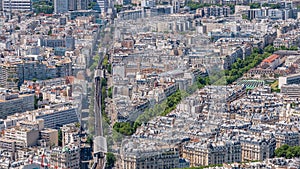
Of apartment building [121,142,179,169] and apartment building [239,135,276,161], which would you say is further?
apartment building [239,135,276,161]

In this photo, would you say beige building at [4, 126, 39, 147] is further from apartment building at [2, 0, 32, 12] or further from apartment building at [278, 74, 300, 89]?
apartment building at [2, 0, 32, 12]

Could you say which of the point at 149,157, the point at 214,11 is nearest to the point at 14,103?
the point at 149,157

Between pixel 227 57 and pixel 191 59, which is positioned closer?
pixel 191 59

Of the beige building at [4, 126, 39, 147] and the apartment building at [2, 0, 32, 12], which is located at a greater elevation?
the apartment building at [2, 0, 32, 12]

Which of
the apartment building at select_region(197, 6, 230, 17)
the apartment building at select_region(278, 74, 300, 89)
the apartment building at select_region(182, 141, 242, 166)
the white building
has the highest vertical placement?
the white building

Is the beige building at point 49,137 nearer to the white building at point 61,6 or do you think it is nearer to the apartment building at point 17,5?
the white building at point 61,6

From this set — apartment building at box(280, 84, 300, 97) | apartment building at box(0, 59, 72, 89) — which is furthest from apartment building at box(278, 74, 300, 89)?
apartment building at box(0, 59, 72, 89)

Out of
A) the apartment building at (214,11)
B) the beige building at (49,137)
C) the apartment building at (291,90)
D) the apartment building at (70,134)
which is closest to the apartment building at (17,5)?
the apartment building at (214,11)

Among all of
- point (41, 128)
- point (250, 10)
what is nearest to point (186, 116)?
point (41, 128)

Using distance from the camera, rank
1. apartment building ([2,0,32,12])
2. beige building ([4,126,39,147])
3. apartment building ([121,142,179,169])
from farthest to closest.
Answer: apartment building ([2,0,32,12]), beige building ([4,126,39,147]), apartment building ([121,142,179,169])

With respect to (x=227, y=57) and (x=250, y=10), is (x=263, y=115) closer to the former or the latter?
(x=227, y=57)

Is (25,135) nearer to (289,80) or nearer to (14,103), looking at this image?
(14,103)
